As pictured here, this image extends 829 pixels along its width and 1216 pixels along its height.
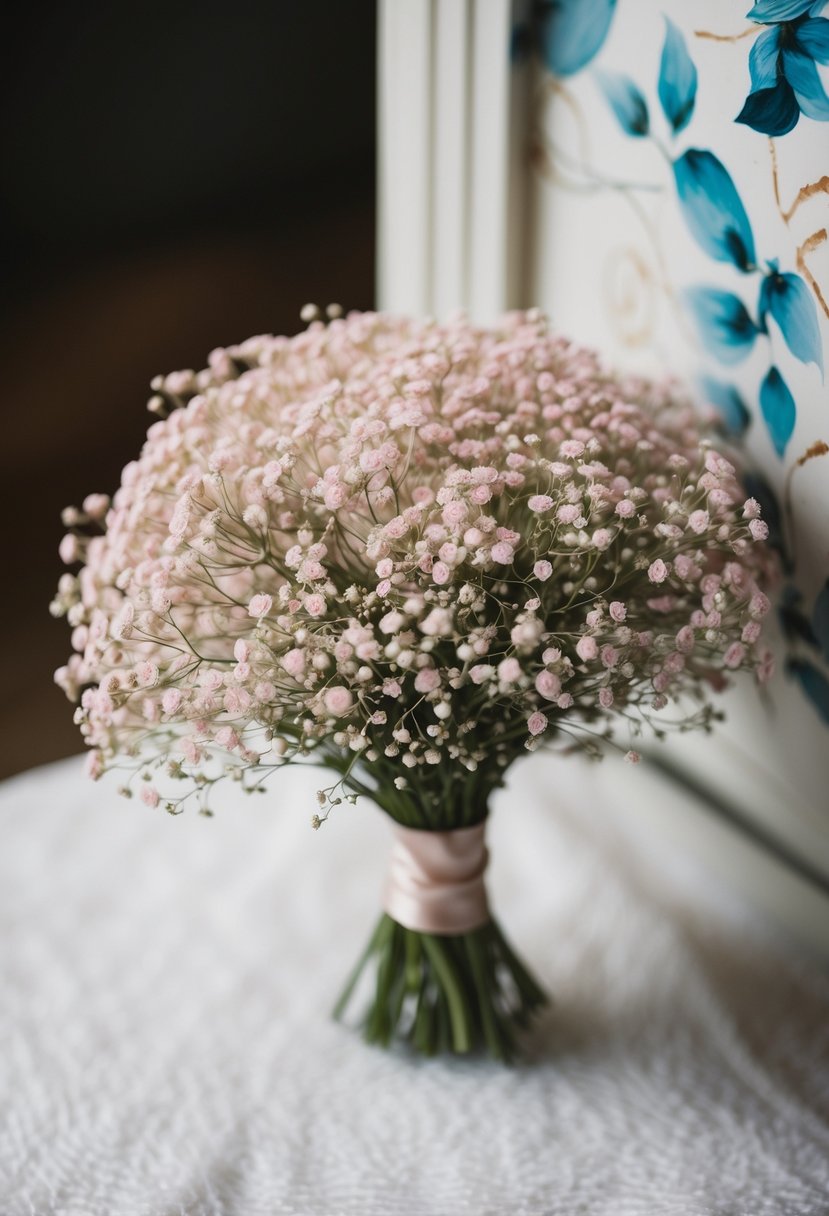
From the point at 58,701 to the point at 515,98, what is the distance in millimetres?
1029

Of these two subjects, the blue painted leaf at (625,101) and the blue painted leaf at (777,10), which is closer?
the blue painted leaf at (777,10)

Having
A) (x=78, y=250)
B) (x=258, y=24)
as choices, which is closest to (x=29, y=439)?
(x=78, y=250)

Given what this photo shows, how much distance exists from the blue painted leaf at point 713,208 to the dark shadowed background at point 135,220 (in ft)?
2.72

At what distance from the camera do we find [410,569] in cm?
60

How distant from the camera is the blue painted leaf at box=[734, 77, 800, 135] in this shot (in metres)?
0.71

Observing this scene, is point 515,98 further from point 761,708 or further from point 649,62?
point 761,708

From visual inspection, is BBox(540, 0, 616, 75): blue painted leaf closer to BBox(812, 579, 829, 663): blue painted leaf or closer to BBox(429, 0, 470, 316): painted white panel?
BBox(429, 0, 470, 316): painted white panel

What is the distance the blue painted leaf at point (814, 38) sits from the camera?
0.67 meters

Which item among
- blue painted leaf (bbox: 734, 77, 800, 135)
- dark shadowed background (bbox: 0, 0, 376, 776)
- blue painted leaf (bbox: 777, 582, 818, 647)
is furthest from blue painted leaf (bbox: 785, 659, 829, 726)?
dark shadowed background (bbox: 0, 0, 376, 776)

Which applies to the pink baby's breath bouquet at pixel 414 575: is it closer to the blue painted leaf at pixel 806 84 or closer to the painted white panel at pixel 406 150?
the blue painted leaf at pixel 806 84

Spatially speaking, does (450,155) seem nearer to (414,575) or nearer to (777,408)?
(777,408)

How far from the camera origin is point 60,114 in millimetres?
1521

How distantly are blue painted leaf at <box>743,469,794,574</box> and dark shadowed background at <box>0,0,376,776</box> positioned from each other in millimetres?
990

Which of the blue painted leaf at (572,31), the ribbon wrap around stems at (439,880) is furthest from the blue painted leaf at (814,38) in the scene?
A: the ribbon wrap around stems at (439,880)
